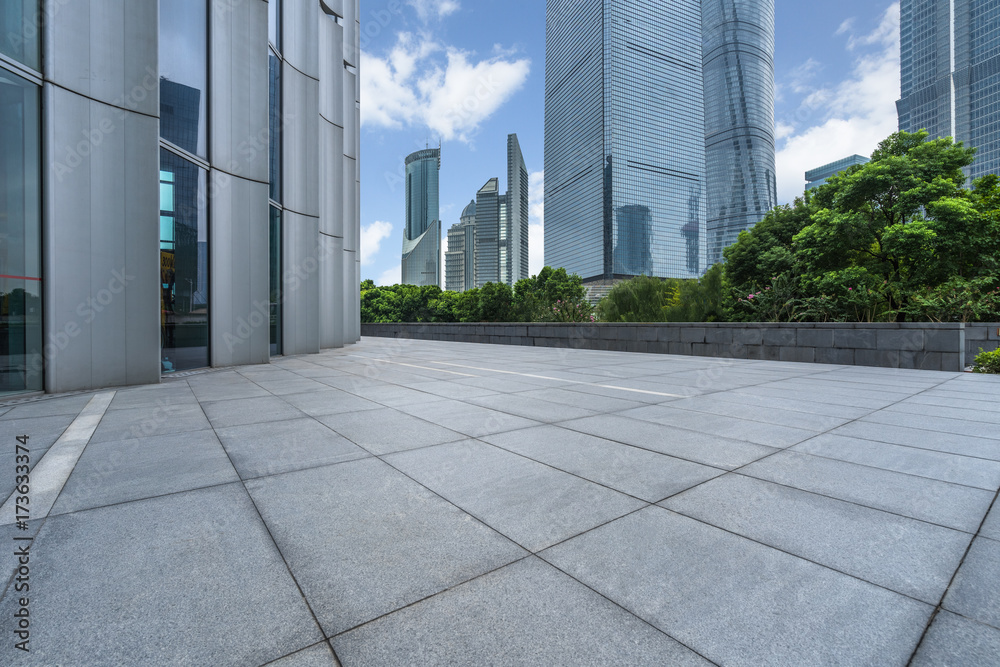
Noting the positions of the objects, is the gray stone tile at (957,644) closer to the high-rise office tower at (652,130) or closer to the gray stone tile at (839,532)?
the gray stone tile at (839,532)

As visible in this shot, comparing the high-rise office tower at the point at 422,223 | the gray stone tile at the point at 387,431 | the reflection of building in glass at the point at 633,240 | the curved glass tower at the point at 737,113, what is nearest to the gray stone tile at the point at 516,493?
the gray stone tile at the point at 387,431

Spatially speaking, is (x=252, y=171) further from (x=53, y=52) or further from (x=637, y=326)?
(x=637, y=326)

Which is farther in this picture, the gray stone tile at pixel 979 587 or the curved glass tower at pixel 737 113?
the curved glass tower at pixel 737 113

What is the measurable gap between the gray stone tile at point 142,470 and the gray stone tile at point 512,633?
215cm

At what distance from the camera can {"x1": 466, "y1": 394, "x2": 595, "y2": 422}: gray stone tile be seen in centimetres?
537

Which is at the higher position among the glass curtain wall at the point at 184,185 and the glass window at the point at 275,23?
the glass window at the point at 275,23

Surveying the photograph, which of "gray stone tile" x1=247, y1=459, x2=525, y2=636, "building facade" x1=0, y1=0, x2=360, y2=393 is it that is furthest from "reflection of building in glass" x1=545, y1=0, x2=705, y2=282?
"gray stone tile" x1=247, y1=459, x2=525, y2=636

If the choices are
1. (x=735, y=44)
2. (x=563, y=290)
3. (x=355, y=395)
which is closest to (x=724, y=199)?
(x=735, y=44)

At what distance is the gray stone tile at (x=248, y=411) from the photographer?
516 cm

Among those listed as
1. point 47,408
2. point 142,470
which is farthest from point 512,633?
point 47,408

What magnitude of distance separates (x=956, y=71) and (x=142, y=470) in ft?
640

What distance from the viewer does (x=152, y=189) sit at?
26.1ft

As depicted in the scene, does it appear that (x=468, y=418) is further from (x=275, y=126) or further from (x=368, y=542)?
(x=275, y=126)

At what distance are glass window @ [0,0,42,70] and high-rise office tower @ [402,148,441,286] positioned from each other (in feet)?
446
